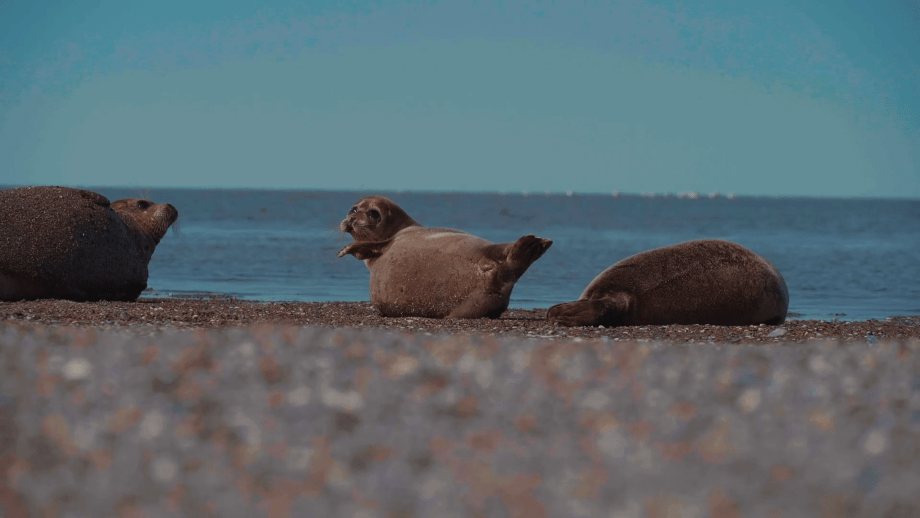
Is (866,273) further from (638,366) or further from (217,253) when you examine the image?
(638,366)

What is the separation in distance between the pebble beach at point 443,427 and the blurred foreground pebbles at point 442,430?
0.01m

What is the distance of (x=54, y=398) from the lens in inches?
148

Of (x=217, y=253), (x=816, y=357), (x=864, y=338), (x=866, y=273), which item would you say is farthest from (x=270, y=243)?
(x=816, y=357)

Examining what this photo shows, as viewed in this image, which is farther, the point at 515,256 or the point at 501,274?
the point at 501,274

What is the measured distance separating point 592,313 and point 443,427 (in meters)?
5.07

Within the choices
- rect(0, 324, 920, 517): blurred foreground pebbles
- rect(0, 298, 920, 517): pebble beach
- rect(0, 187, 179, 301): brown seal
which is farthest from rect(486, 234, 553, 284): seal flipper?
rect(0, 187, 179, 301): brown seal

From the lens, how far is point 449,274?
8.95 meters

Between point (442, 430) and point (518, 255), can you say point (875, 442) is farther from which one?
point (518, 255)

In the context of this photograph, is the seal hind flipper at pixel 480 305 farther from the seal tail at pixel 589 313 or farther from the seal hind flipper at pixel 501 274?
the seal tail at pixel 589 313

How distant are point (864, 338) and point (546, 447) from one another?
17.4 ft

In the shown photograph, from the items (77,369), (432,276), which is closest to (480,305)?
(432,276)

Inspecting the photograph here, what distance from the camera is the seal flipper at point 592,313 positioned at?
8461 mm

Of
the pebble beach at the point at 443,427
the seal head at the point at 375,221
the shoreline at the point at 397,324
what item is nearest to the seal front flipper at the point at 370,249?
the seal head at the point at 375,221

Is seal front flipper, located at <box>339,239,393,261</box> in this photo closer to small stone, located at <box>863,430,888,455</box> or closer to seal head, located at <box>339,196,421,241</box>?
seal head, located at <box>339,196,421,241</box>
